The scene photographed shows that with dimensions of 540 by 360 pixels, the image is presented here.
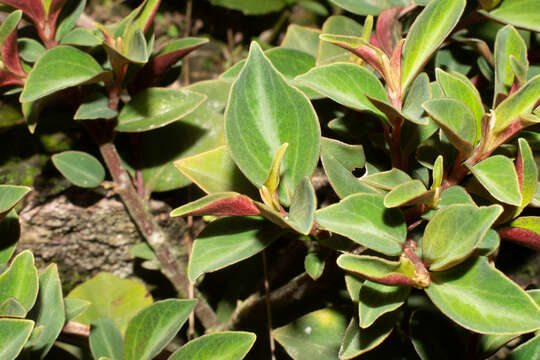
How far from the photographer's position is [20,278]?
2.20 ft

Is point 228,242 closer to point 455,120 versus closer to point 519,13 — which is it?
point 455,120

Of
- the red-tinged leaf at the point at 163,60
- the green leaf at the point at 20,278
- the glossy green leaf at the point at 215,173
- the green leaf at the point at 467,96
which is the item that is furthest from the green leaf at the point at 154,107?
the green leaf at the point at 467,96

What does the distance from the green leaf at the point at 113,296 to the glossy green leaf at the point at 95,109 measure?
0.43 meters

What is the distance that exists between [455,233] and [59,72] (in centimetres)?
58

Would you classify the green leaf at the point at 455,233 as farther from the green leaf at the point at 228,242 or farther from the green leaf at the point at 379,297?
the green leaf at the point at 228,242

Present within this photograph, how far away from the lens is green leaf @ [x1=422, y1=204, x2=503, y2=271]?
501 mm

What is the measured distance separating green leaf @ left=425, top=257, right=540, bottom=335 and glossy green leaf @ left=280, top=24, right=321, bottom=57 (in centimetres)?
55

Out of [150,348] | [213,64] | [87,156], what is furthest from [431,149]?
[213,64]

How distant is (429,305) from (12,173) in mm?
838

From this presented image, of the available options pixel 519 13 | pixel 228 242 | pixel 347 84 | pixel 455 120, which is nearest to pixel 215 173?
pixel 228 242

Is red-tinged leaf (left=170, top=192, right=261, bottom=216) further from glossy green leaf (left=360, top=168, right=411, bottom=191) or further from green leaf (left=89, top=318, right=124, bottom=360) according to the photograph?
green leaf (left=89, top=318, right=124, bottom=360)

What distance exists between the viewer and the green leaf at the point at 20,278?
660mm

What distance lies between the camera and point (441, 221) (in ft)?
1.79

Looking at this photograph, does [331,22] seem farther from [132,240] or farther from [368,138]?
[132,240]
